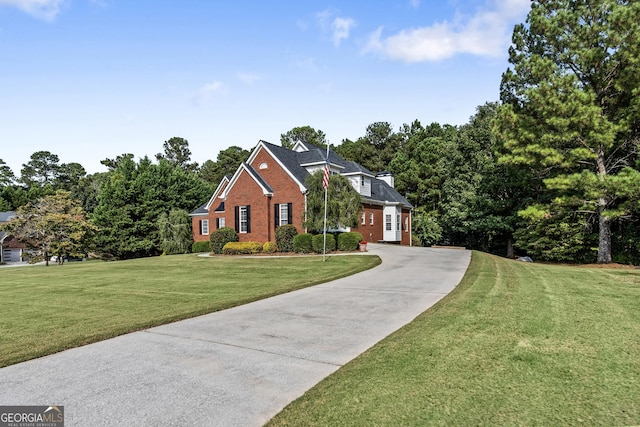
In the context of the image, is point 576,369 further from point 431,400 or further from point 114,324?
point 114,324

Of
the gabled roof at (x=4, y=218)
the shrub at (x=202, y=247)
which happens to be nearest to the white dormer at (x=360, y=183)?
the shrub at (x=202, y=247)

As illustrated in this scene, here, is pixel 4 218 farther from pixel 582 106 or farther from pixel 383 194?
pixel 582 106

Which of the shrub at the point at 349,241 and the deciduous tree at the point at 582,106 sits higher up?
the deciduous tree at the point at 582,106

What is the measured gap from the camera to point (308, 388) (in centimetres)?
425

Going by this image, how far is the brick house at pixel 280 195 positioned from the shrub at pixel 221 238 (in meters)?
0.68

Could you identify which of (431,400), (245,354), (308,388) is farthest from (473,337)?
(245,354)

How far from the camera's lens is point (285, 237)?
24750 mm

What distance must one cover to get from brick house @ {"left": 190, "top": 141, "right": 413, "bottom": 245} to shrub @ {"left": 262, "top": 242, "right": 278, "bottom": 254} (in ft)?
4.70

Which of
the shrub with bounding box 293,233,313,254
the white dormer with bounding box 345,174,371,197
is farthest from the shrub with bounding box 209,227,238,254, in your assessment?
the white dormer with bounding box 345,174,371,197

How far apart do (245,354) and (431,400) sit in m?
2.84

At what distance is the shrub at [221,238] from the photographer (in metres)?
27.0

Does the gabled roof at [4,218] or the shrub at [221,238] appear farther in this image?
the gabled roof at [4,218]

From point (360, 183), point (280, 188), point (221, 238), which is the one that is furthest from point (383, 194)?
point (221, 238)

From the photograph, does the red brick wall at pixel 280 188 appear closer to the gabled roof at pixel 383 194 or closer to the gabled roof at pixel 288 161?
the gabled roof at pixel 288 161
